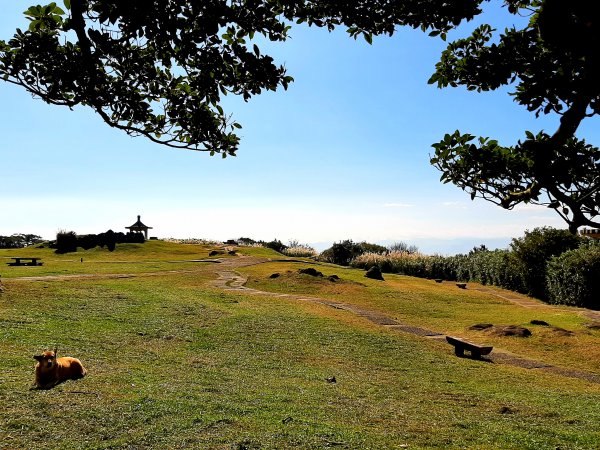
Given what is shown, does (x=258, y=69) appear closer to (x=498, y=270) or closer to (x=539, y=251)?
(x=539, y=251)

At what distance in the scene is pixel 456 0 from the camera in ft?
18.3

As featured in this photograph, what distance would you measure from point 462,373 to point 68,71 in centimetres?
1094

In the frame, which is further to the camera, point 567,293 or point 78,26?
point 567,293

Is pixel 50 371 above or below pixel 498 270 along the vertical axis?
below

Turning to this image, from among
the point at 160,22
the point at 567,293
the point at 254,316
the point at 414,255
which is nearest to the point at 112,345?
the point at 254,316

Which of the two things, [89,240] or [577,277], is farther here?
[89,240]

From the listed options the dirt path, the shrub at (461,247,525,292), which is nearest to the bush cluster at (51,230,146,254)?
the dirt path

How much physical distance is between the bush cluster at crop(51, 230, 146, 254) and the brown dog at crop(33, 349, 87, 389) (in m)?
46.2

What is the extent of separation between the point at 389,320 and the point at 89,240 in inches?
1733

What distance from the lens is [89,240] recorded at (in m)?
55.0

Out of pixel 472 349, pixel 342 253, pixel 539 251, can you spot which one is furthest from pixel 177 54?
pixel 342 253

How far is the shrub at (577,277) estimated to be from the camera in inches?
1033

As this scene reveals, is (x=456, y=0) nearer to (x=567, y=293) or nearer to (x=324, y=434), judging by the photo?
(x=324, y=434)

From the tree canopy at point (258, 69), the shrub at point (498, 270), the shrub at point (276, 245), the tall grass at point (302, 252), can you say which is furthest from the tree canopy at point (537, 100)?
the shrub at point (276, 245)
